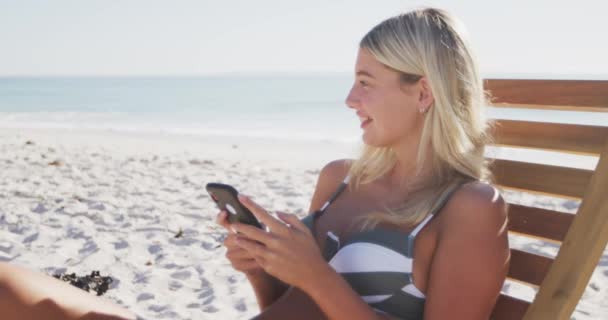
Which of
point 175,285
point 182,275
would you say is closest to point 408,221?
point 175,285

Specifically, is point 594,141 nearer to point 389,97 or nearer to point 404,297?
point 389,97

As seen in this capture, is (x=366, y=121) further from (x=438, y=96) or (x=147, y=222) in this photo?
(x=147, y=222)

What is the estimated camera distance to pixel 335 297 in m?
1.69

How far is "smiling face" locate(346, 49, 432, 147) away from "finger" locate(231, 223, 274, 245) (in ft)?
1.81

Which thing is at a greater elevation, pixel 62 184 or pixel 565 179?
pixel 565 179

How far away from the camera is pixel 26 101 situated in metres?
33.1

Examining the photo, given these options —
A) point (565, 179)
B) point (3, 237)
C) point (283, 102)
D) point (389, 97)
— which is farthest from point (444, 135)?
point (283, 102)

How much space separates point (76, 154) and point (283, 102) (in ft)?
71.7

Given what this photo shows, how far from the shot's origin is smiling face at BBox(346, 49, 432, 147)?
6.59 ft

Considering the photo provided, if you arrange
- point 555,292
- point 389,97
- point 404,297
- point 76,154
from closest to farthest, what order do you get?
1. point 555,292
2. point 404,297
3. point 389,97
4. point 76,154

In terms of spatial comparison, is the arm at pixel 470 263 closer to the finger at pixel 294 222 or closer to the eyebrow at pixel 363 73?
the finger at pixel 294 222

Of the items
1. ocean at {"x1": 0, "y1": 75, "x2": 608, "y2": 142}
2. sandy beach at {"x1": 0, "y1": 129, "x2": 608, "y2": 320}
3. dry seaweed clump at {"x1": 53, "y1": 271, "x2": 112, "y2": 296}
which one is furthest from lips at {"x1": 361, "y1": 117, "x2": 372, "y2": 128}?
ocean at {"x1": 0, "y1": 75, "x2": 608, "y2": 142}

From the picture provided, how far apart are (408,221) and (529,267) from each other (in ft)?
1.72

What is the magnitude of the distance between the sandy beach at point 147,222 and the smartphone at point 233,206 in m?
1.88
